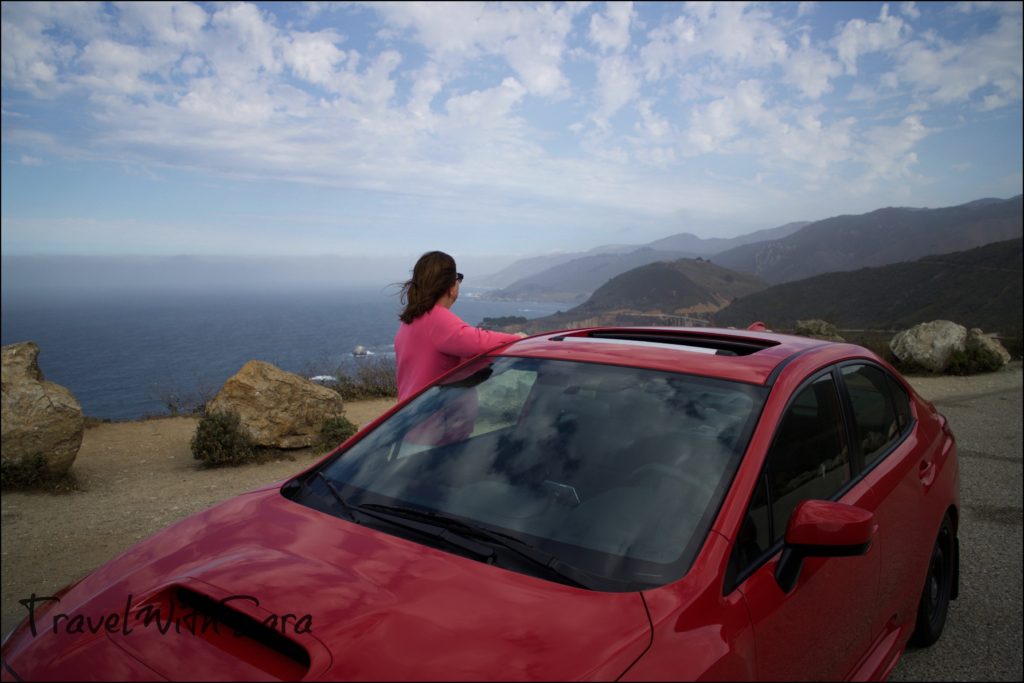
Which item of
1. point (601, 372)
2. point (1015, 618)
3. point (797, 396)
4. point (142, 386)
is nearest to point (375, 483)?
point (601, 372)

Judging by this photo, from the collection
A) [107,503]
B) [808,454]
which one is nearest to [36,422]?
[107,503]

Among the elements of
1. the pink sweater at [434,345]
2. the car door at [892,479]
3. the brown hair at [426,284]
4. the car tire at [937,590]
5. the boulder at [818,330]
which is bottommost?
the car tire at [937,590]

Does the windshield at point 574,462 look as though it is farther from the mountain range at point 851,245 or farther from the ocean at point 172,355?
the mountain range at point 851,245

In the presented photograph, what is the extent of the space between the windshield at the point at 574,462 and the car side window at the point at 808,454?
0.16 metres

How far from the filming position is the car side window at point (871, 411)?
8.38 feet

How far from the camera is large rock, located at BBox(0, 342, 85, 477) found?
645cm

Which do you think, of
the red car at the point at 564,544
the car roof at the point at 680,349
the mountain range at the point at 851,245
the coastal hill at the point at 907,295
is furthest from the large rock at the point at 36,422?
the mountain range at the point at 851,245

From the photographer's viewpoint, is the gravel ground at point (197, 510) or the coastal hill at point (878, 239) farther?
the coastal hill at point (878, 239)

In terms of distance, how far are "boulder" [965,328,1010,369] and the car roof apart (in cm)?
1557

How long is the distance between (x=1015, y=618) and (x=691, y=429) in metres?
3.05

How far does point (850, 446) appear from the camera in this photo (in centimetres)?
243

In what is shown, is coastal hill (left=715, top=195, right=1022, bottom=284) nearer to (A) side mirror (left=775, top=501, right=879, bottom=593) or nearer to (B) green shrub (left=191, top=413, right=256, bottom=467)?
(B) green shrub (left=191, top=413, right=256, bottom=467)

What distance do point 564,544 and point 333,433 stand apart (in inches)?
282

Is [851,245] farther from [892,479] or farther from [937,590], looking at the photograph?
[892,479]
